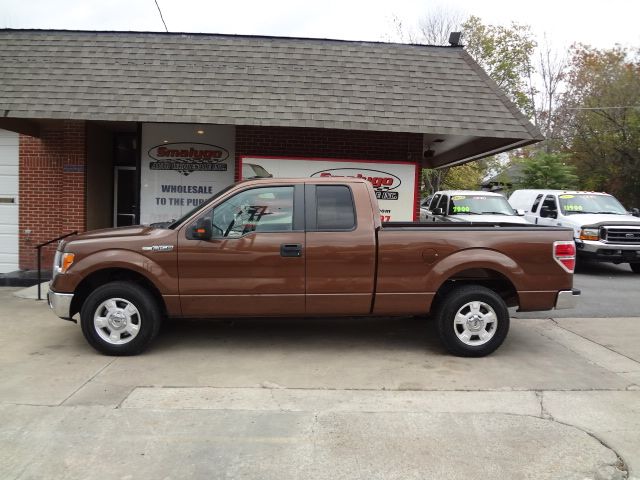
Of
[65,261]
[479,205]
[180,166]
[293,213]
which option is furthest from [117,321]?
[479,205]

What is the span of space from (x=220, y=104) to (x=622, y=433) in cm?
698

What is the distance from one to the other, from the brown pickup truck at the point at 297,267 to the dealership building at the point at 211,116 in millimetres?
3138

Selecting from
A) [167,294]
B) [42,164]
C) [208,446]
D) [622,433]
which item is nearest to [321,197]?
[167,294]

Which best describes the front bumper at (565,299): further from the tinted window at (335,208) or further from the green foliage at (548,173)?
the green foliage at (548,173)

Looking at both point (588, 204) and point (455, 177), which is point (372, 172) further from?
point (455, 177)

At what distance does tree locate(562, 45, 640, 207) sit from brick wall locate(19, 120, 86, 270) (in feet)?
84.3

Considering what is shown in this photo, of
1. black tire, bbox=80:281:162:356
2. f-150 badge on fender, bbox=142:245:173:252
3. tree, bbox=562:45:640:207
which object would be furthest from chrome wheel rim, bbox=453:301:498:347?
tree, bbox=562:45:640:207

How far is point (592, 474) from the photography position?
3457mm

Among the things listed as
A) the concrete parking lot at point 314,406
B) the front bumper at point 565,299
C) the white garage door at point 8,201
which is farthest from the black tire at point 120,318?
the white garage door at point 8,201

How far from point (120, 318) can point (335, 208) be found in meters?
2.47

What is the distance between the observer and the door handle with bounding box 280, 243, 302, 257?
18.3 ft

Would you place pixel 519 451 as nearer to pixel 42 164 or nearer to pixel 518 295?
pixel 518 295

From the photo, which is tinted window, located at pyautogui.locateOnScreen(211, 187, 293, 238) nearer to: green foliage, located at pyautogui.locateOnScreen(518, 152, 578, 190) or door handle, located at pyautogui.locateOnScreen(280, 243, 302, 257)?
door handle, located at pyautogui.locateOnScreen(280, 243, 302, 257)

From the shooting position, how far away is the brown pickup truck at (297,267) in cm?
556
